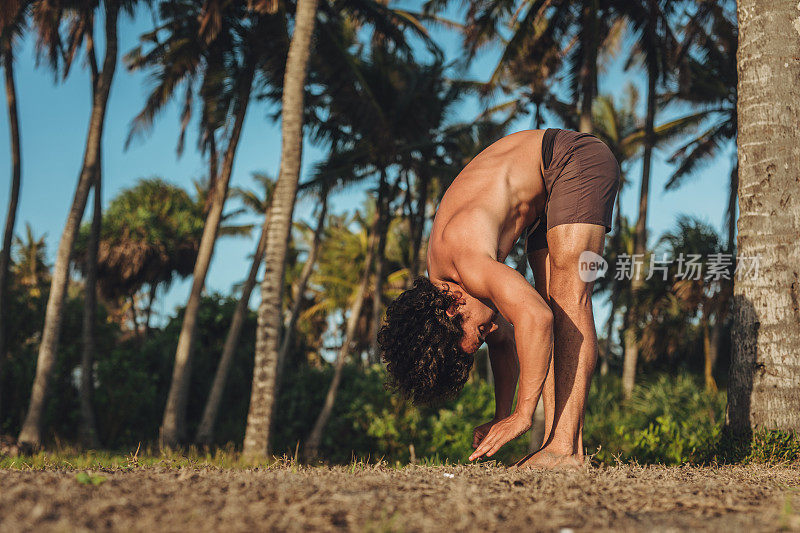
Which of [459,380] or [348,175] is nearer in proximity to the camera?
[459,380]

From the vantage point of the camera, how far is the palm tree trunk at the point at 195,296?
13.1m

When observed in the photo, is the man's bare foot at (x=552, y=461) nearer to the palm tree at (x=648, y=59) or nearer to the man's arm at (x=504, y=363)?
the man's arm at (x=504, y=363)

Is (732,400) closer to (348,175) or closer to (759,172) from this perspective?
(759,172)

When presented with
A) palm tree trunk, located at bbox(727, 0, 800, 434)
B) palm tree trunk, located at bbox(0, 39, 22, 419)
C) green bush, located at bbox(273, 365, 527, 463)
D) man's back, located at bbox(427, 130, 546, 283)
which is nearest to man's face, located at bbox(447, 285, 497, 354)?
man's back, located at bbox(427, 130, 546, 283)

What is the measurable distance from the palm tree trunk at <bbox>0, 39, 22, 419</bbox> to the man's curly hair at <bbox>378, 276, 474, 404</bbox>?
1279 centimetres

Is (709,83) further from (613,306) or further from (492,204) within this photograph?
(492,204)

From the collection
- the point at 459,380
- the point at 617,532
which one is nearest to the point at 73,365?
the point at 459,380

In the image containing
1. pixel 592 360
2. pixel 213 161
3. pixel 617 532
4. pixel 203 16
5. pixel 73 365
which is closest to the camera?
pixel 617 532

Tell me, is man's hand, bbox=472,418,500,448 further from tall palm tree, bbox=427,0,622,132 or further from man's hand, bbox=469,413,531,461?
tall palm tree, bbox=427,0,622,132

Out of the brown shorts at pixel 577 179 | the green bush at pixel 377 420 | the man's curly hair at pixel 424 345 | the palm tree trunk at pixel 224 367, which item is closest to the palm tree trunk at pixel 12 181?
the palm tree trunk at pixel 224 367

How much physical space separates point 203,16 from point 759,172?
42.1 ft

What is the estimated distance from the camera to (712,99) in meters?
18.4

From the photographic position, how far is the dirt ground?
1.54 m

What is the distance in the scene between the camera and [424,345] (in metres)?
3.03
